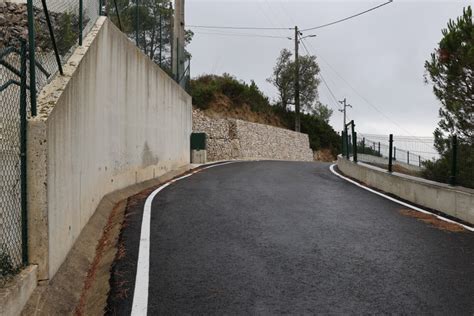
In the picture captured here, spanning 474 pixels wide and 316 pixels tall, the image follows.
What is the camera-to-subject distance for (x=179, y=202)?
35.1 feet

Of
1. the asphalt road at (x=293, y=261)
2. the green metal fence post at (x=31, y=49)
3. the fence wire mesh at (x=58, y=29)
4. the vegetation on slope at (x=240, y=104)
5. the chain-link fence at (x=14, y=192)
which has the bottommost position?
the asphalt road at (x=293, y=261)

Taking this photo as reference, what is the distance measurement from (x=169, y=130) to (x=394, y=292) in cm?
1279

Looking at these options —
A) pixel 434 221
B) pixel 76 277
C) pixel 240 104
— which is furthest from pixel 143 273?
pixel 240 104

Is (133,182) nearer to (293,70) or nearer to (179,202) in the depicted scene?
(179,202)

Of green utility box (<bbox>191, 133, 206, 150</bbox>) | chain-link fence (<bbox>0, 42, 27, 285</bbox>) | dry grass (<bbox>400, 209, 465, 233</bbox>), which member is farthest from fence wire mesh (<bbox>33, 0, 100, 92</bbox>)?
green utility box (<bbox>191, 133, 206, 150</bbox>)

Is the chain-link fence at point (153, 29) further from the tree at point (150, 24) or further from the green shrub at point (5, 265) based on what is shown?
the green shrub at point (5, 265)

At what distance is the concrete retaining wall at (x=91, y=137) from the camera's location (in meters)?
4.78

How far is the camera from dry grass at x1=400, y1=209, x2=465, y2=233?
343 inches

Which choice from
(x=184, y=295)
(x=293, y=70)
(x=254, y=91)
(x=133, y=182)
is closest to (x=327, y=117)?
(x=293, y=70)

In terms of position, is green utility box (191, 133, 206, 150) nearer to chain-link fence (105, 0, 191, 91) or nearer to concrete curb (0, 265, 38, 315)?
chain-link fence (105, 0, 191, 91)

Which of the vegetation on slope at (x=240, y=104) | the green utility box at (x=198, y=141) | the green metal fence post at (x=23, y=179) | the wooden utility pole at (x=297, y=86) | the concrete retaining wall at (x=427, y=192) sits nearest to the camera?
the green metal fence post at (x=23, y=179)

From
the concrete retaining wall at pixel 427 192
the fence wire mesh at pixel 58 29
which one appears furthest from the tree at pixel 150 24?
the concrete retaining wall at pixel 427 192

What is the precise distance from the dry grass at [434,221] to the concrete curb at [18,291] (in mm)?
7168

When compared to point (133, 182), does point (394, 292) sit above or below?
below
